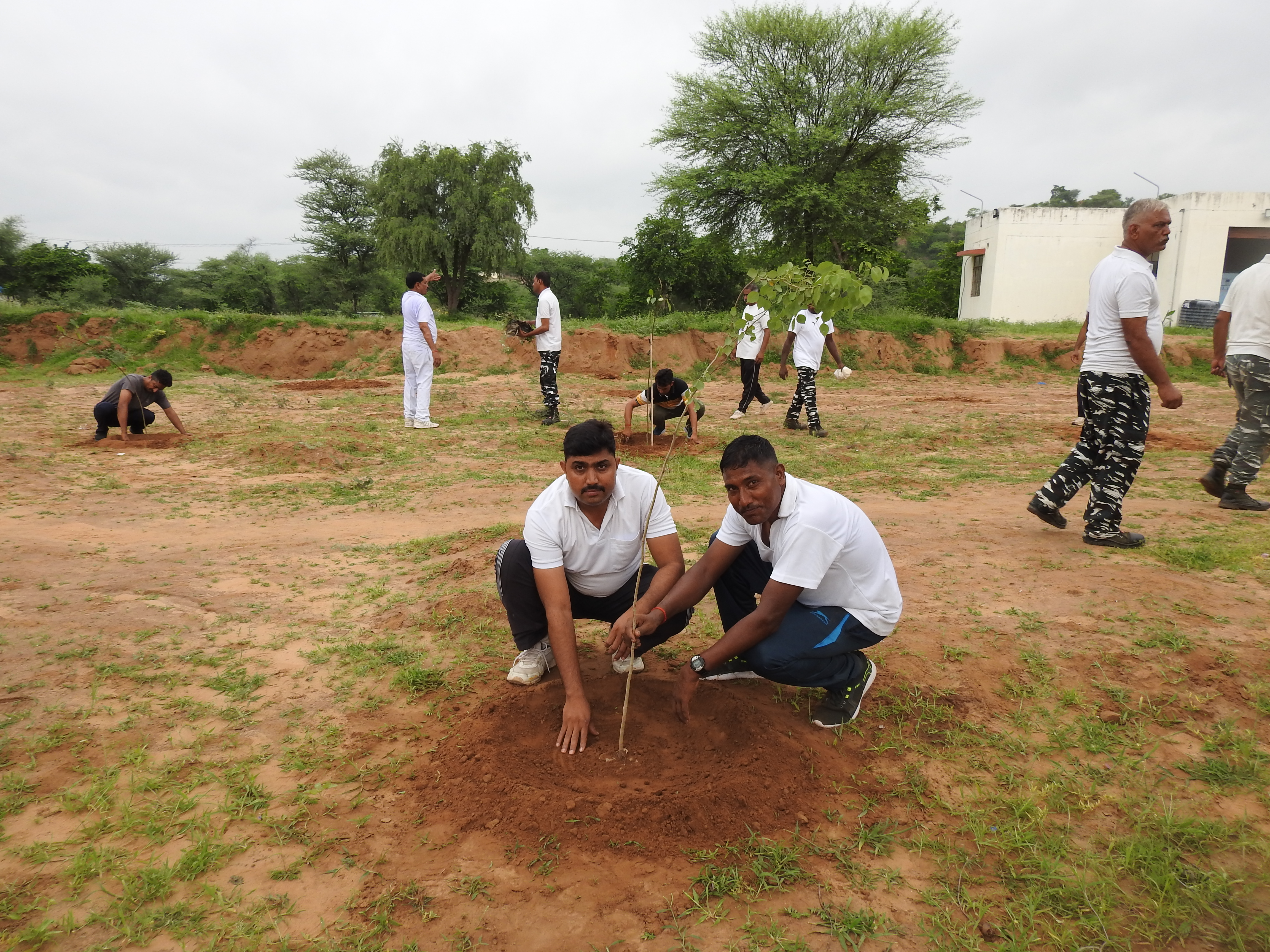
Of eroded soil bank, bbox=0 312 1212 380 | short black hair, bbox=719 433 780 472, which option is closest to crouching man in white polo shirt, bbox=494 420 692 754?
short black hair, bbox=719 433 780 472

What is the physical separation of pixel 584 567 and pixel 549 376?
7405 millimetres

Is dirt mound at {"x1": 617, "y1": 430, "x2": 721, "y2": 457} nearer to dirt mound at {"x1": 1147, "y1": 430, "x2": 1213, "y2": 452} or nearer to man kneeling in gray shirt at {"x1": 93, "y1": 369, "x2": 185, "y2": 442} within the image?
dirt mound at {"x1": 1147, "y1": 430, "x2": 1213, "y2": 452}

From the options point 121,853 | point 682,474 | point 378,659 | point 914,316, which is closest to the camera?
point 121,853

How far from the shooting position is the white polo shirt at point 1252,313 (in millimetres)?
5062

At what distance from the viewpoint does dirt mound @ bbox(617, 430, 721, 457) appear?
8.16 m

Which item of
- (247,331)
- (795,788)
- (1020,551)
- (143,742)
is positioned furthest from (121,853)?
(247,331)

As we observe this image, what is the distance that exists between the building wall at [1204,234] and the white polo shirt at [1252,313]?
968 inches

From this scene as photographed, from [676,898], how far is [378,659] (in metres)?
1.89

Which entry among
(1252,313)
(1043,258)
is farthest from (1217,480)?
(1043,258)

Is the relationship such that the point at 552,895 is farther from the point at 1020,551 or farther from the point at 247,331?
the point at 247,331

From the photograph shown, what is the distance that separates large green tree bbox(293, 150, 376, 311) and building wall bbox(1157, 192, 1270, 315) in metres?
31.8

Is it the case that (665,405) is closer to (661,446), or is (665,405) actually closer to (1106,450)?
(661,446)

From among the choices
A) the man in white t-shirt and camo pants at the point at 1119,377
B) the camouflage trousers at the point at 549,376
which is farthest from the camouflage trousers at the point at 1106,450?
the camouflage trousers at the point at 549,376

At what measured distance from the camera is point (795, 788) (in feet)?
8.23
